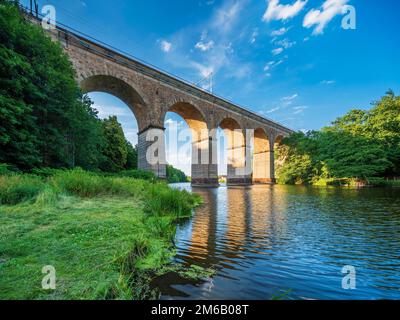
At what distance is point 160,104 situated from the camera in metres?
19.0

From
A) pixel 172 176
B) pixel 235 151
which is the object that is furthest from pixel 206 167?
pixel 172 176

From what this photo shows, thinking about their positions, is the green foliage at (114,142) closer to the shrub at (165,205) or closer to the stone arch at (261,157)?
the shrub at (165,205)

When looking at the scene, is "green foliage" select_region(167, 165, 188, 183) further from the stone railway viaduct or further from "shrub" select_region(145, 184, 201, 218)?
"shrub" select_region(145, 184, 201, 218)

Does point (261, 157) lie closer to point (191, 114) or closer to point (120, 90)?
point (191, 114)

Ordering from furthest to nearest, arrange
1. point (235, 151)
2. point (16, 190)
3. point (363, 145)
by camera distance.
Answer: point (235, 151) < point (363, 145) < point (16, 190)

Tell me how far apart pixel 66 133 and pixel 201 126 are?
1673 centimetres

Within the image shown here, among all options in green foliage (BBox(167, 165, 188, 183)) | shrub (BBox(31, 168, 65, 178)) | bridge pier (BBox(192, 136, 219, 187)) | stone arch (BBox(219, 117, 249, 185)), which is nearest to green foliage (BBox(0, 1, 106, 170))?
shrub (BBox(31, 168, 65, 178))

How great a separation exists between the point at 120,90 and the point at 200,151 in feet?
37.7

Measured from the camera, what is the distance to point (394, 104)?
21.5m

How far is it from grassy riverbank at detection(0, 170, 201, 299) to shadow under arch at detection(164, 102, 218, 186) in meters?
18.6

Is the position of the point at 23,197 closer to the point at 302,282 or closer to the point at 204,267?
the point at 204,267

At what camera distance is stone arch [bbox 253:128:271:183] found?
35456mm

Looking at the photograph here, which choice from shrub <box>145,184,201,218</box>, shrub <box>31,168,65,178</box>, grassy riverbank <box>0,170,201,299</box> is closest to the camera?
grassy riverbank <box>0,170,201,299</box>

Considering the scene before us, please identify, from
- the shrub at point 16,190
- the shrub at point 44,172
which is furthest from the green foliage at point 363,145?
the shrub at point 16,190
